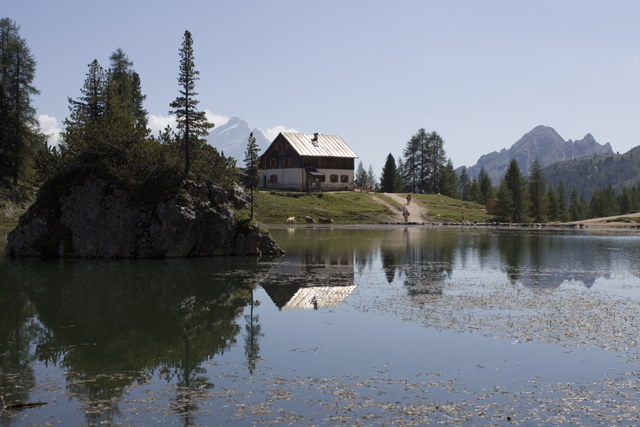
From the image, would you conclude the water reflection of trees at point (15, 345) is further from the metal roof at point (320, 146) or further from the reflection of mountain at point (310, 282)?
the metal roof at point (320, 146)

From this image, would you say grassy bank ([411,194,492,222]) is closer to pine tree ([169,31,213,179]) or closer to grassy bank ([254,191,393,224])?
grassy bank ([254,191,393,224])

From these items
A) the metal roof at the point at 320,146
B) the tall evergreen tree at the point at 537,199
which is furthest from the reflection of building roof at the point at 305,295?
the tall evergreen tree at the point at 537,199

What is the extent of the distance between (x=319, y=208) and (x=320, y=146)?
21814mm

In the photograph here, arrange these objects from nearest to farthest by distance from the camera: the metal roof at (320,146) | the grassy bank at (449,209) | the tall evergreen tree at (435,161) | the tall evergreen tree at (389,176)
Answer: the grassy bank at (449,209) < the metal roof at (320,146) < the tall evergreen tree at (389,176) < the tall evergreen tree at (435,161)

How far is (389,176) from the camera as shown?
129375mm

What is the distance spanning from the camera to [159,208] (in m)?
40.0

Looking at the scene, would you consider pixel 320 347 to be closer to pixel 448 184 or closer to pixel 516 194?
pixel 516 194

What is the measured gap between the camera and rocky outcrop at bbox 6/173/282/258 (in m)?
40.1

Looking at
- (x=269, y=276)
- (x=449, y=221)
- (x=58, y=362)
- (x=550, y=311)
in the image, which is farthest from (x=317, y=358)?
(x=449, y=221)

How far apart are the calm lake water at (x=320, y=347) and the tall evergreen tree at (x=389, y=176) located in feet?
314

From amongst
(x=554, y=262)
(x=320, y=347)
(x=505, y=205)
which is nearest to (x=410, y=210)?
(x=505, y=205)

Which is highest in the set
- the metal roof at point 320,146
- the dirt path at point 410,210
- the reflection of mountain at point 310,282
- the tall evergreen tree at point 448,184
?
the metal roof at point 320,146

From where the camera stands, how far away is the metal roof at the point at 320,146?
10331 centimetres

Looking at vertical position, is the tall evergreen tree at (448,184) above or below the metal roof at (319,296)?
above
